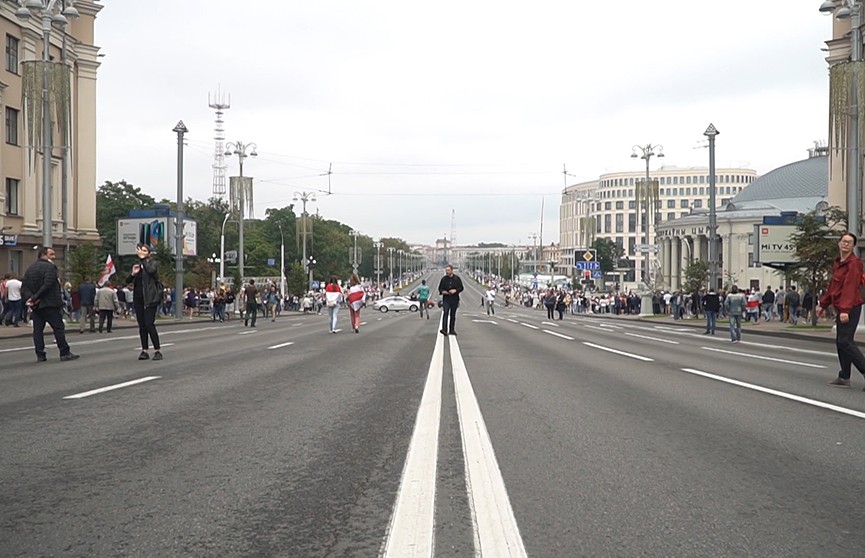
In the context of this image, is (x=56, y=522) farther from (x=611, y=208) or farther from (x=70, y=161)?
(x=611, y=208)

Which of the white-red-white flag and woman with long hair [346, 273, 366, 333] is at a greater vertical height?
the white-red-white flag

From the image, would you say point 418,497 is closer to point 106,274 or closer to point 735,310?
point 735,310

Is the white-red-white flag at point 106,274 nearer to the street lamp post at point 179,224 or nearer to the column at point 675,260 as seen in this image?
the street lamp post at point 179,224

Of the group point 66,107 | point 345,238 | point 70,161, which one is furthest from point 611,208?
point 66,107

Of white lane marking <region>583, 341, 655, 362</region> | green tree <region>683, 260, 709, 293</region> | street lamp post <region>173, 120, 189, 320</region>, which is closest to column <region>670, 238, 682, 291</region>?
green tree <region>683, 260, 709, 293</region>

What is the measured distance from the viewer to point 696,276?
47.0 meters

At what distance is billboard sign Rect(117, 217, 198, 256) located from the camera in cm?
6462

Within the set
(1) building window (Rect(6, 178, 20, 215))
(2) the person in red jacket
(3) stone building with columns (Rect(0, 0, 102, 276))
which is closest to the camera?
(2) the person in red jacket

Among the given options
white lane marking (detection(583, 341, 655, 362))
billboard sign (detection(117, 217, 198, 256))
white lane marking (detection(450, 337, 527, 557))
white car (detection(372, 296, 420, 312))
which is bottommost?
white car (detection(372, 296, 420, 312))

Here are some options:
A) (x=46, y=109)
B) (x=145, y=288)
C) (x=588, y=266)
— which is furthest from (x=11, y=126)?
(x=588, y=266)

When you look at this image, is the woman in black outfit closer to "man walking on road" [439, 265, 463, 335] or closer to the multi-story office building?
"man walking on road" [439, 265, 463, 335]

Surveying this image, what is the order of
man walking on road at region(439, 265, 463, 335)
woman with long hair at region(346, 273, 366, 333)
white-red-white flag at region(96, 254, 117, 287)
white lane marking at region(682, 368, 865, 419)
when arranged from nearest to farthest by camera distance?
1. white lane marking at region(682, 368, 865, 419)
2. man walking on road at region(439, 265, 463, 335)
3. woman with long hair at region(346, 273, 366, 333)
4. white-red-white flag at region(96, 254, 117, 287)

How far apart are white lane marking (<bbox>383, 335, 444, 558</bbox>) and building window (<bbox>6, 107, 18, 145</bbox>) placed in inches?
1567

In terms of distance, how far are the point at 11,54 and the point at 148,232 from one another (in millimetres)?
24502
